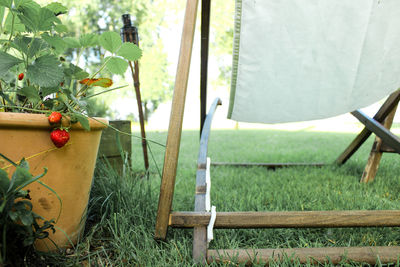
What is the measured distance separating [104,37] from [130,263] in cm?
67

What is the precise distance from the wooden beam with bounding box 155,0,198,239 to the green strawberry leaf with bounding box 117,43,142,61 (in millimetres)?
153

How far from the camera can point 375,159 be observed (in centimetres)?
173

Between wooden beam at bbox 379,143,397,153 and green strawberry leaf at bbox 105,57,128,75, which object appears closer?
green strawberry leaf at bbox 105,57,128,75

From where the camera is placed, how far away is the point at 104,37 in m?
0.87

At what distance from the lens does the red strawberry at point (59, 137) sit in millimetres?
761

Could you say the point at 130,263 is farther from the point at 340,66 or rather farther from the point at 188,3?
the point at 340,66

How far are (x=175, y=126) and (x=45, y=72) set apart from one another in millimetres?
373

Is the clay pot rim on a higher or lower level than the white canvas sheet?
lower

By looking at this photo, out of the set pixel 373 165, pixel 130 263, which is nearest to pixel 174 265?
pixel 130 263

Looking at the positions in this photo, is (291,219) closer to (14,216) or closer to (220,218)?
(220,218)

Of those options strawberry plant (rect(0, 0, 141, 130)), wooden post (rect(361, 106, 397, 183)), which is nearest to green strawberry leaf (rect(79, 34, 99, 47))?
strawberry plant (rect(0, 0, 141, 130))

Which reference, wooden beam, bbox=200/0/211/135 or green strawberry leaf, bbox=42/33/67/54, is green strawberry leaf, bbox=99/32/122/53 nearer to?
green strawberry leaf, bbox=42/33/67/54

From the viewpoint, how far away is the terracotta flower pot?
759mm

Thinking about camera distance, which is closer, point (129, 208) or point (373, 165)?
point (129, 208)
